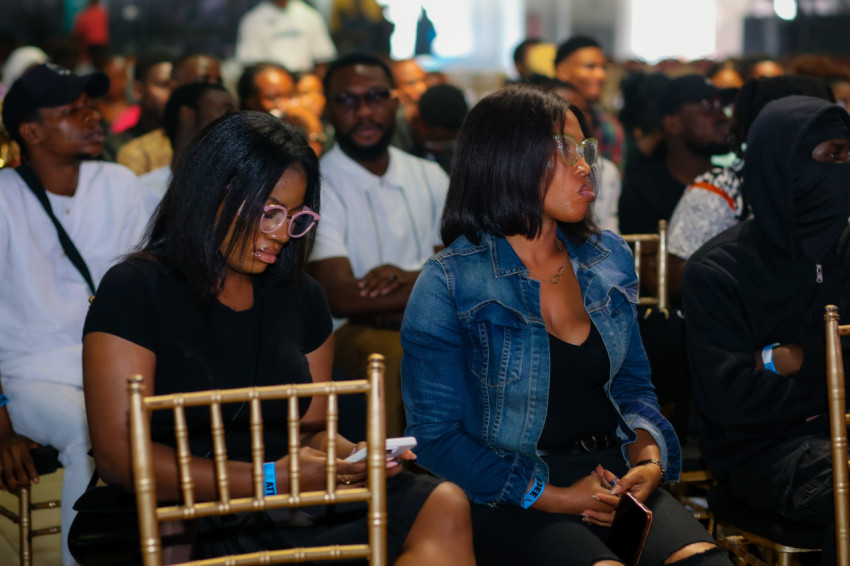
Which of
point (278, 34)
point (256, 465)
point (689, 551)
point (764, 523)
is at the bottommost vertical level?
point (764, 523)

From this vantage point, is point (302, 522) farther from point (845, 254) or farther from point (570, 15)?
point (570, 15)

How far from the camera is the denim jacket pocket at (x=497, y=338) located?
83.1 inches

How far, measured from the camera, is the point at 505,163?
7.05ft

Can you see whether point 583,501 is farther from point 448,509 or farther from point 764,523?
point 764,523

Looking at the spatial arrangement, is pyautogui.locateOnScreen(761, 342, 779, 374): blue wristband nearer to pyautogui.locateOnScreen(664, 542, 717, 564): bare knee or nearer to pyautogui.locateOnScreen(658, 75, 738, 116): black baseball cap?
pyautogui.locateOnScreen(664, 542, 717, 564): bare knee

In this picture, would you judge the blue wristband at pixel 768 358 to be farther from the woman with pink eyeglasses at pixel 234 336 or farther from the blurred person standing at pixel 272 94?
the blurred person standing at pixel 272 94

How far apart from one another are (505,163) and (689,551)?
94cm

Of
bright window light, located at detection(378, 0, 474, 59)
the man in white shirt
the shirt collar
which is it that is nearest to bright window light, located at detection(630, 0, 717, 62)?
bright window light, located at detection(378, 0, 474, 59)

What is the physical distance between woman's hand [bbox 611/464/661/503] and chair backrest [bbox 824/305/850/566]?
41cm

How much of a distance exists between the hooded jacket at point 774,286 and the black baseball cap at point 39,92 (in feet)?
7.39

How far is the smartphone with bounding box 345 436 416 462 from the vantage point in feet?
5.82

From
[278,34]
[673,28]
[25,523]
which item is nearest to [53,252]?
[25,523]

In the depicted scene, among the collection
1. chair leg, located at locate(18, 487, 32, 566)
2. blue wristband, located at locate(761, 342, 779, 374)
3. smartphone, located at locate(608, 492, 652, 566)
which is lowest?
chair leg, located at locate(18, 487, 32, 566)

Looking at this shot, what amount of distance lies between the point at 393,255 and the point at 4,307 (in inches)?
61.9
